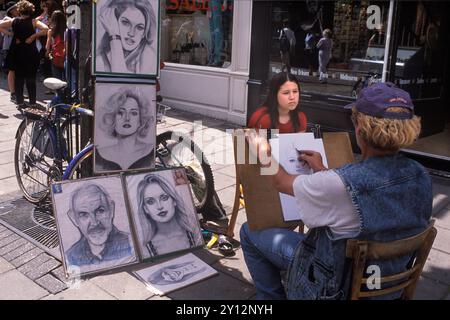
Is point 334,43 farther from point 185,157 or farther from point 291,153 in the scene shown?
point 291,153

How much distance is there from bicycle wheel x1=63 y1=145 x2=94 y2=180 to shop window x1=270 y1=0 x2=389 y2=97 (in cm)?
419

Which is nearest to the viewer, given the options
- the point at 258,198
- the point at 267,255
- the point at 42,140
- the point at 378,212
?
the point at 378,212

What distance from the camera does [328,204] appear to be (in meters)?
2.07

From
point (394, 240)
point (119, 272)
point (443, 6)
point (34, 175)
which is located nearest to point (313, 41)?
point (443, 6)

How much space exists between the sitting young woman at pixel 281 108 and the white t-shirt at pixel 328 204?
1378 millimetres

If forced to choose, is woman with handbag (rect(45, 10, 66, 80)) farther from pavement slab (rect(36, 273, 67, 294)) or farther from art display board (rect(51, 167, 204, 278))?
pavement slab (rect(36, 273, 67, 294))

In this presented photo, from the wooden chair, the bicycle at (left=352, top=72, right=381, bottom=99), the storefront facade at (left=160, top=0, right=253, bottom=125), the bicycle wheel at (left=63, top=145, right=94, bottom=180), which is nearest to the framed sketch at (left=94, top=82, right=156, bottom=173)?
the bicycle wheel at (left=63, top=145, right=94, bottom=180)

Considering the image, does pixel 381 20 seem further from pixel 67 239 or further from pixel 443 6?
pixel 67 239

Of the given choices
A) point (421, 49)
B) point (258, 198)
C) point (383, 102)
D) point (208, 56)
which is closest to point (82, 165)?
point (258, 198)

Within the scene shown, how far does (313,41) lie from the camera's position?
23.9ft

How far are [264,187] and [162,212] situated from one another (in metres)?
0.94

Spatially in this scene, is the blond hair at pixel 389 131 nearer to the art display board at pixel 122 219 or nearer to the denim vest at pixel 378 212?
the denim vest at pixel 378 212

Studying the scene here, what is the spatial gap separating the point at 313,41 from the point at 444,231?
3810 millimetres

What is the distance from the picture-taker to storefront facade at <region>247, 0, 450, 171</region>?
6.45 m
